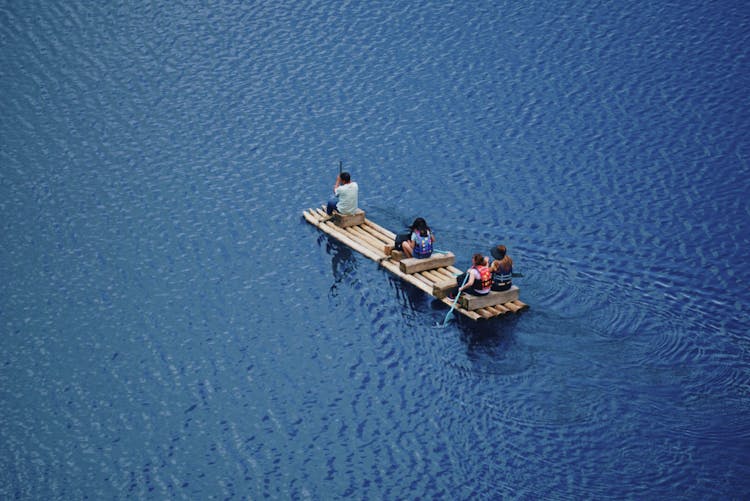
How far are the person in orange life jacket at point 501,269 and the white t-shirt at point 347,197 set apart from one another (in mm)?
6905

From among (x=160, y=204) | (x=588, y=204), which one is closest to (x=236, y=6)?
(x=160, y=204)

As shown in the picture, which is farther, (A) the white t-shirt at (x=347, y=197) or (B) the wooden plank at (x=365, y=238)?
(A) the white t-shirt at (x=347, y=197)

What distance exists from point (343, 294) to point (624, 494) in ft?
39.7

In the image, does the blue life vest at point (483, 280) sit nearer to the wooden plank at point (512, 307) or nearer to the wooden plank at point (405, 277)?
the wooden plank at point (512, 307)

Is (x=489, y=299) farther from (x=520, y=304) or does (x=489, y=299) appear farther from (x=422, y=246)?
(x=422, y=246)

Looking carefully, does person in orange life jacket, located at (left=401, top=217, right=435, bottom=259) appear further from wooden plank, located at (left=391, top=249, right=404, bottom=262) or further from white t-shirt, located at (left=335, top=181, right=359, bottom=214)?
white t-shirt, located at (left=335, top=181, right=359, bottom=214)

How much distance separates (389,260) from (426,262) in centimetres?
161

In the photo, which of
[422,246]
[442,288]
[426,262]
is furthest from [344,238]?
[442,288]

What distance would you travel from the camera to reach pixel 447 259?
1478 inches

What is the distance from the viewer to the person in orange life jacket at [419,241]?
3703cm

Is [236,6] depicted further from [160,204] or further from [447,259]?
[447,259]

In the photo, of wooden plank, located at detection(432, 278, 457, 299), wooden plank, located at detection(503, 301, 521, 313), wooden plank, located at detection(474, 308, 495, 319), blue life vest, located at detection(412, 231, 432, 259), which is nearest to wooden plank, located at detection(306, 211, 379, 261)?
blue life vest, located at detection(412, 231, 432, 259)

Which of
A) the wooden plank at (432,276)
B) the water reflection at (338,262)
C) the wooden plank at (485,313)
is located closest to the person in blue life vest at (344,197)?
the water reflection at (338,262)

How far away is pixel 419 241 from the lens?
3703cm
